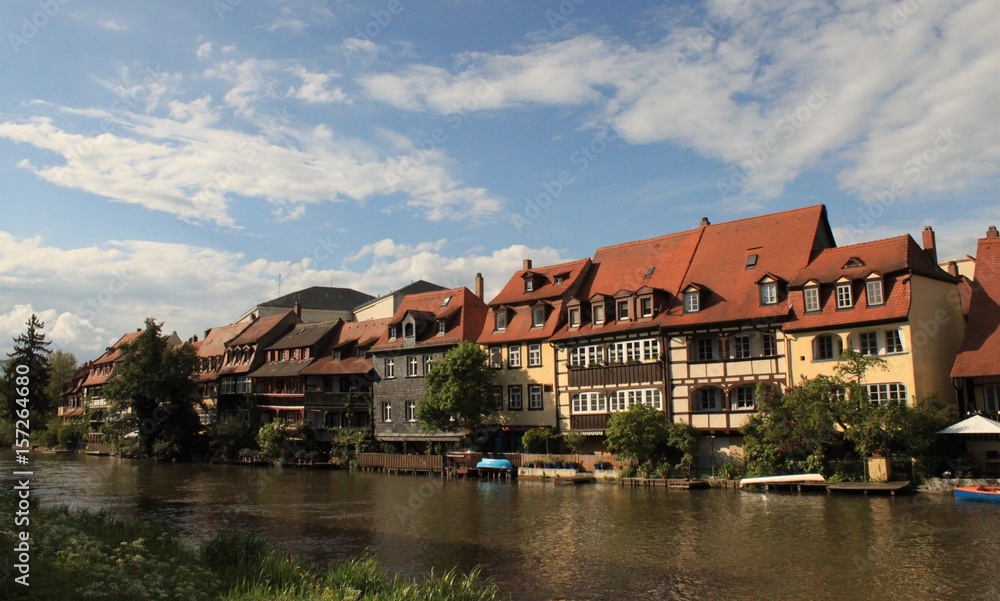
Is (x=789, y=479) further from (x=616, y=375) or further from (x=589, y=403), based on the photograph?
(x=589, y=403)

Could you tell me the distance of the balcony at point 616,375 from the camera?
41812 millimetres

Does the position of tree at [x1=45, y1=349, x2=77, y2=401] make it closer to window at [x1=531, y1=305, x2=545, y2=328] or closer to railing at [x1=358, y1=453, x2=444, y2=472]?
railing at [x1=358, y1=453, x2=444, y2=472]

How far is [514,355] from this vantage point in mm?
49500

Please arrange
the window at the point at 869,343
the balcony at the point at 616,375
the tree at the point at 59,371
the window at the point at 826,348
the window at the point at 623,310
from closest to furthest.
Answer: the window at the point at 869,343 → the window at the point at 826,348 → the balcony at the point at 616,375 → the window at the point at 623,310 → the tree at the point at 59,371

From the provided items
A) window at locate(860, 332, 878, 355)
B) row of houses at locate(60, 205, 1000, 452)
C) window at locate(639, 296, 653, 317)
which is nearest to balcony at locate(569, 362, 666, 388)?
row of houses at locate(60, 205, 1000, 452)

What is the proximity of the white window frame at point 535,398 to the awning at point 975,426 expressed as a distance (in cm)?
2195

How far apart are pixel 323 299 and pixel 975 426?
228ft

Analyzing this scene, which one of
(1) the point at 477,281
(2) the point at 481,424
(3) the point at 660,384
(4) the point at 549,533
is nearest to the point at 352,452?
(2) the point at 481,424

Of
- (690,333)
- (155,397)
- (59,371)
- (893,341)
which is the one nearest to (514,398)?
(690,333)

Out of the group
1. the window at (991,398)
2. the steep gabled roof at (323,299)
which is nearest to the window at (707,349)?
the window at (991,398)

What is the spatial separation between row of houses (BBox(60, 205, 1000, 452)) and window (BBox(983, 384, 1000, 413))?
43 millimetres

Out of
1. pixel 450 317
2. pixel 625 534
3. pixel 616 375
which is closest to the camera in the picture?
pixel 625 534

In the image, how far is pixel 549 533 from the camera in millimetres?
25547

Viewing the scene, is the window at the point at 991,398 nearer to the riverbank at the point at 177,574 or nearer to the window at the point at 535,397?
the window at the point at 535,397
